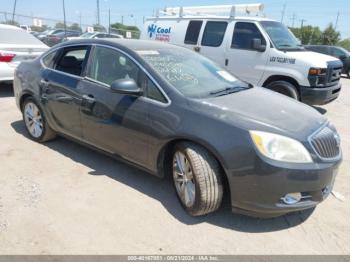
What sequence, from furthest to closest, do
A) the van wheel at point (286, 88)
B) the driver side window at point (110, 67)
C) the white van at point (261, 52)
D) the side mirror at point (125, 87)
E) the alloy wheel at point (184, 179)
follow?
1. the van wheel at point (286, 88)
2. the white van at point (261, 52)
3. the driver side window at point (110, 67)
4. the side mirror at point (125, 87)
5. the alloy wheel at point (184, 179)

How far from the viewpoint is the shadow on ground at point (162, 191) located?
9.95ft

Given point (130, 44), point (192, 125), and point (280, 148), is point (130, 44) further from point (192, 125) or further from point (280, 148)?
point (280, 148)

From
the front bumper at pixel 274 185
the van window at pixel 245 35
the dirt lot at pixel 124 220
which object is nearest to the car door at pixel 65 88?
the dirt lot at pixel 124 220

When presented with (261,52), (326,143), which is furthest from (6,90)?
(326,143)

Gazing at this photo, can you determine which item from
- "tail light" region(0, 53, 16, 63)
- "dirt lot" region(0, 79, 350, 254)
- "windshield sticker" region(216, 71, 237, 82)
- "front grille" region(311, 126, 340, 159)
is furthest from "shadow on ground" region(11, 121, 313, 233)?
"tail light" region(0, 53, 16, 63)

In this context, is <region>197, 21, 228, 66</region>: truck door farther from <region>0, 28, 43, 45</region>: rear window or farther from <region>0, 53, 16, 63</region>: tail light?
<region>0, 53, 16, 63</region>: tail light

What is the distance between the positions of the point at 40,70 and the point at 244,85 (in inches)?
110

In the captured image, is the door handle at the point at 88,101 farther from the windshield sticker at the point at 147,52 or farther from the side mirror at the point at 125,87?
the windshield sticker at the point at 147,52

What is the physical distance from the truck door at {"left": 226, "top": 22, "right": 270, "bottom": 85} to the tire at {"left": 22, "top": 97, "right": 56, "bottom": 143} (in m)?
4.32

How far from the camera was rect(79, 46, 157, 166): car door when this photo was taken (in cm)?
333

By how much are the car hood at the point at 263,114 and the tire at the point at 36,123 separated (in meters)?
2.59

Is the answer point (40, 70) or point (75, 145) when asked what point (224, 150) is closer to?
point (75, 145)

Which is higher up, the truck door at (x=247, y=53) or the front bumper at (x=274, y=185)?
the truck door at (x=247, y=53)

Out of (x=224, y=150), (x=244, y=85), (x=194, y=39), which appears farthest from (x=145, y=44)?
Answer: (x=194, y=39)
